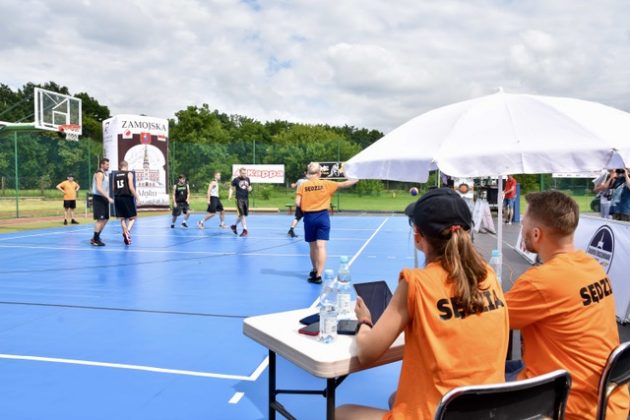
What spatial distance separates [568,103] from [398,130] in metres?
1.32

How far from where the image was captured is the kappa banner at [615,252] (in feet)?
15.8

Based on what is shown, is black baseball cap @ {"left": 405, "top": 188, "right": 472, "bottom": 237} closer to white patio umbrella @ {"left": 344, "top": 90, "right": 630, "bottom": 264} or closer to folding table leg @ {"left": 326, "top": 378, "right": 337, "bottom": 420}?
folding table leg @ {"left": 326, "top": 378, "right": 337, "bottom": 420}

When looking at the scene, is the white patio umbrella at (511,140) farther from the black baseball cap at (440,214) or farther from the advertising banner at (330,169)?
the advertising banner at (330,169)

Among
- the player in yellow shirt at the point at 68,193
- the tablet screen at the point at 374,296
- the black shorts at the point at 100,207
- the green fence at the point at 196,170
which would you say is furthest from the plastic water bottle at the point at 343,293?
the green fence at the point at 196,170

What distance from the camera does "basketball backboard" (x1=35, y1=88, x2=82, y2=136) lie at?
60.7ft

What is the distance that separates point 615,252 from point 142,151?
20961mm

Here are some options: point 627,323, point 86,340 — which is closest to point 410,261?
point 627,323

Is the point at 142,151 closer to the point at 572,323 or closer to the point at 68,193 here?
the point at 68,193

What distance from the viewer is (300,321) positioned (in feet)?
8.58

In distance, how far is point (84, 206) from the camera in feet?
78.8

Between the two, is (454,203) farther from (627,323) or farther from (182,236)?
(182,236)

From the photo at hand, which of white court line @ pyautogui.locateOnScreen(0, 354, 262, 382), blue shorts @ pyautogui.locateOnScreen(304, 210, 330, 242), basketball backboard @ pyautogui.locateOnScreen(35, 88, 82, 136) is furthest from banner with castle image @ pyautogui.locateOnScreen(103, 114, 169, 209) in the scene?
white court line @ pyautogui.locateOnScreen(0, 354, 262, 382)

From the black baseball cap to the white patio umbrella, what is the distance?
48.1 inches

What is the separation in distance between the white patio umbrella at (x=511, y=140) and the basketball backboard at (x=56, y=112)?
17985mm
